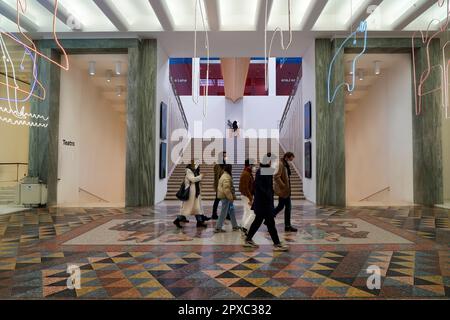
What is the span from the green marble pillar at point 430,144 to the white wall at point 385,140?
381mm

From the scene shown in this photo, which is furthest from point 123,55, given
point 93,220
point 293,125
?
point 293,125

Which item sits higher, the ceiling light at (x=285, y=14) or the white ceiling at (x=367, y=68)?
the ceiling light at (x=285, y=14)

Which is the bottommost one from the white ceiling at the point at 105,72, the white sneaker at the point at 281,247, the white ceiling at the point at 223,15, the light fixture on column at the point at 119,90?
the white sneaker at the point at 281,247

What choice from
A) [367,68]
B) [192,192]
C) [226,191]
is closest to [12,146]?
[192,192]

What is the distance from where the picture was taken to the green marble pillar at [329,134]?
30.8 feet

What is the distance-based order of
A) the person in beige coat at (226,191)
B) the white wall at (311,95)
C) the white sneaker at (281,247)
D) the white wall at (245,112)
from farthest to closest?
the white wall at (245,112), the white wall at (311,95), the person in beige coat at (226,191), the white sneaker at (281,247)

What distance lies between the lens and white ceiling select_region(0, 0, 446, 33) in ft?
25.8

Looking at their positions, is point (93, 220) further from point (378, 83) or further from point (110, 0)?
point (378, 83)

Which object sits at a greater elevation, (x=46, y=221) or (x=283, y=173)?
(x=283, y=173)

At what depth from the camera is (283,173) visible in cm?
553

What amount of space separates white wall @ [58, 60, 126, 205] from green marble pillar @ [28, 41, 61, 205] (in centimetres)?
42

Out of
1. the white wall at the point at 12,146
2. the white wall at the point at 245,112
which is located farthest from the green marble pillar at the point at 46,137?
the white wall at the point at 245,112

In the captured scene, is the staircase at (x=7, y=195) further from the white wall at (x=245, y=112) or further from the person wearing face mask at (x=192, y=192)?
the white wall at (x=245, y=112)
